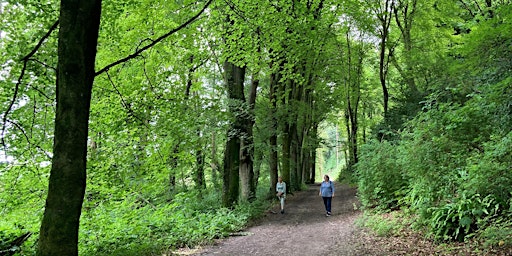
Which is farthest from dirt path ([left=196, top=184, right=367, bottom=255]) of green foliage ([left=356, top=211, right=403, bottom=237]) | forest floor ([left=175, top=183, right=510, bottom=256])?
green foliage ([left=356, top=211, right=403, bottom=237])

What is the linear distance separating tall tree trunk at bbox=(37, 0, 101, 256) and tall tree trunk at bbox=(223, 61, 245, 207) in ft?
29.5

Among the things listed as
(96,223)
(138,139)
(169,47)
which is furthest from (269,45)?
(96,223)

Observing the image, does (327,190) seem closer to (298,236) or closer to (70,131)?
(298,236)

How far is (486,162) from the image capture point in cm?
622

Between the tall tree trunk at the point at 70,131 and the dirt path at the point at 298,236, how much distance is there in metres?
4.85

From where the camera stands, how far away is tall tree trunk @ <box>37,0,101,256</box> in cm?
390

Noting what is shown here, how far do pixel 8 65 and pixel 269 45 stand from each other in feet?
19.7

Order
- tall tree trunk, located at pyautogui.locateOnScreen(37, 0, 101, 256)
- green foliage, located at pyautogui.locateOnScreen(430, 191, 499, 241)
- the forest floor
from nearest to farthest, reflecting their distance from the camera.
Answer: tall tree trunk, located at pyautogui.locateOnScreen(37, 0, 101, 256)
green foliage, located at pyautogui.locateOnScreen(430, 191, 499, 241)
the forest floor

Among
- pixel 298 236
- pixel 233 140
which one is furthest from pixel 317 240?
pixel 233 140

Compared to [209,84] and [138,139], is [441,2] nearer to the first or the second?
[209,84]

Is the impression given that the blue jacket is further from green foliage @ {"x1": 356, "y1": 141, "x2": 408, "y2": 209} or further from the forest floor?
green foliage @ {"x1": 356, "y1": 141, "x2": 408, "y2": 209}

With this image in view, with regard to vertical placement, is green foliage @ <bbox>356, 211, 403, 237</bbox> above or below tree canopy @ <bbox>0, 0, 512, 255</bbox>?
below

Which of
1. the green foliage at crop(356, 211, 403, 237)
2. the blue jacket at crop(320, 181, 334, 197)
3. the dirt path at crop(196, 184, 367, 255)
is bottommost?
the dirt path at crop(196, 184, 367, 255)

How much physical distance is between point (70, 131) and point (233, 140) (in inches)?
390
